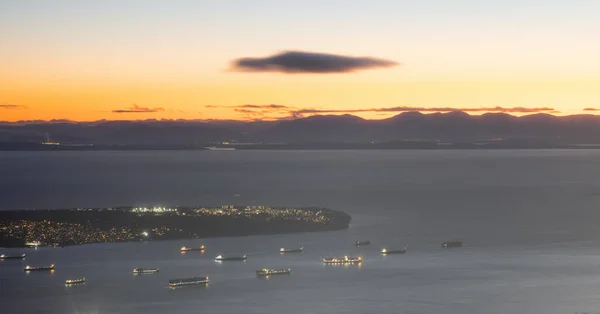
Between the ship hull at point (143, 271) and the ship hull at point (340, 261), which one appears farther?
the ship hull at point (340, 261)

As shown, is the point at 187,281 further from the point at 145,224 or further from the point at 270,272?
the point at 145,224

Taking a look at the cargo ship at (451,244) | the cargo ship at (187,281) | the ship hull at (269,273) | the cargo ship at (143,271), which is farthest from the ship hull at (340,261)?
the cargo ship at (143,271)

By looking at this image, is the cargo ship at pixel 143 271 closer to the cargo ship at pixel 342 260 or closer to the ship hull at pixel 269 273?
the ship hull at pixel 269 273

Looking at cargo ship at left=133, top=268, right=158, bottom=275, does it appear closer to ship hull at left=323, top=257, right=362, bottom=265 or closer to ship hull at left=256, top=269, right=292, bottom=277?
ship hull at left=256, top=269, right=292, bottom=277

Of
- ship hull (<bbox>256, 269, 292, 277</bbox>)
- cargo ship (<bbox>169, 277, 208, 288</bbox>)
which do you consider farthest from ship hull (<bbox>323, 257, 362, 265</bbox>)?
cargo ship (<bbox>169, 277, 208, 288</bbox>)

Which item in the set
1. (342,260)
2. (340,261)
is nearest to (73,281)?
(340,261)

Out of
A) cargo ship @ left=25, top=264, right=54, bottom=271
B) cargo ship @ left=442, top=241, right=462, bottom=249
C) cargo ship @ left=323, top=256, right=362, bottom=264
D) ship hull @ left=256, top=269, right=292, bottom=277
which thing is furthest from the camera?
cargo ship @ left=442, top=241, right=462, bottom=249
